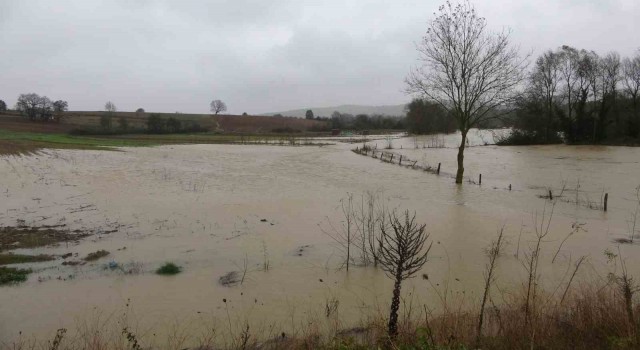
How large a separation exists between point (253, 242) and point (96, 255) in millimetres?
3849

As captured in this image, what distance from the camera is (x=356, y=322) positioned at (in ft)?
22.6

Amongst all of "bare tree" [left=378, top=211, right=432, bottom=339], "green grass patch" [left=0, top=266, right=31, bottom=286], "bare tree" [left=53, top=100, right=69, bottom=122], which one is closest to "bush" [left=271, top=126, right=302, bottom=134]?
"bare tree" [left=53, top=100, right=69, bottom=122]

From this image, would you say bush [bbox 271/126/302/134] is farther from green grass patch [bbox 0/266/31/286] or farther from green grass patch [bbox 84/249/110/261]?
green grass patch [bbox 0/266/31/286]

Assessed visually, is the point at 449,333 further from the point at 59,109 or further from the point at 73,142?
the point at 59,109

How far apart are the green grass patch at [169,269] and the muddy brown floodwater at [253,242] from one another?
0.21m

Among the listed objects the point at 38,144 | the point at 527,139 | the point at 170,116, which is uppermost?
the point at 170,116

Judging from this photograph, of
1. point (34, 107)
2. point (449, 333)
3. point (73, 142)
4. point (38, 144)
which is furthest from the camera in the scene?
point (34, 107)

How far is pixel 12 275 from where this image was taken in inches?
340

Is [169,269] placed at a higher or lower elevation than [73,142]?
lower

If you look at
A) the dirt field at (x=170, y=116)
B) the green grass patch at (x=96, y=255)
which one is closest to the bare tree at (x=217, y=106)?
the dirt field at (x=170, y=116)

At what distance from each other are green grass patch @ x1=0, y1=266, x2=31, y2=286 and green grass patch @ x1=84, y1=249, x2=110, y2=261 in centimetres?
123

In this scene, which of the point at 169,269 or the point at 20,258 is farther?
the point at 20,258

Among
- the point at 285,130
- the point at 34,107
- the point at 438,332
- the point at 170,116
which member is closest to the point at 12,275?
the point at 438,332

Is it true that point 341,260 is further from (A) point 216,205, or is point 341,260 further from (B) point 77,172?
(B) point 77,172
